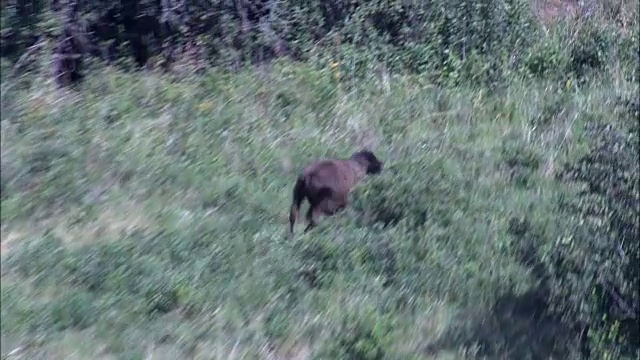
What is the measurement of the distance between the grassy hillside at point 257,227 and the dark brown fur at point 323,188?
0.38ft

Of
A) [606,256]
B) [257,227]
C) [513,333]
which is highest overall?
[606,256]

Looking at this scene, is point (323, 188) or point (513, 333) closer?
point (513, 333)

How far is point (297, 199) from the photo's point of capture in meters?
7.00

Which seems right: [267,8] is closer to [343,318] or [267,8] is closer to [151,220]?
[151,220]

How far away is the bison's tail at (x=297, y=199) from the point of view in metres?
6.96

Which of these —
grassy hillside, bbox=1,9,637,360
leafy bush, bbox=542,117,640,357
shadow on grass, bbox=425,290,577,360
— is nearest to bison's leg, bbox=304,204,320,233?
grassy hillside, bbox=1,9,637,360

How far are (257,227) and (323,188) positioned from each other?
534 mm

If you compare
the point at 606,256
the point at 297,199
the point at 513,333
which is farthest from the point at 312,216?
the point at 606,256

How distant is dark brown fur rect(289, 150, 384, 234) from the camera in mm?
7008

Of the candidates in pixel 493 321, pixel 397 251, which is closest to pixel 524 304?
pixel 493 321

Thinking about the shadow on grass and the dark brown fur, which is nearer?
the shadow on grass

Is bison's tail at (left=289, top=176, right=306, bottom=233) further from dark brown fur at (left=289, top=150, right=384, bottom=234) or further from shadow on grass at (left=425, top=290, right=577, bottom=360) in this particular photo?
Answer: shadow on grass at (left=425, top=290, right=577, bottom=360)

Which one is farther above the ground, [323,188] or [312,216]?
[323,188]

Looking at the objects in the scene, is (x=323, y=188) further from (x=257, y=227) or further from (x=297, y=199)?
(x=257, y=227)
